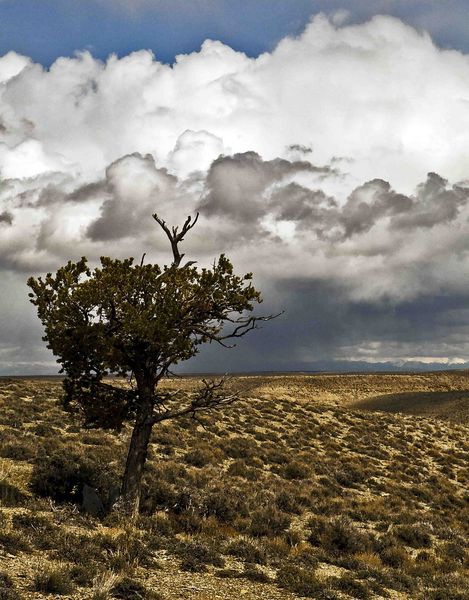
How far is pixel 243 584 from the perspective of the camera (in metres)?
13.0

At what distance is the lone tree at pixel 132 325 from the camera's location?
15734 millimetres

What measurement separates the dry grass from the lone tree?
2.63m

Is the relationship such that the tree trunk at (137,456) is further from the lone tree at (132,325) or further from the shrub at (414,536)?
the shrub at (414,536)

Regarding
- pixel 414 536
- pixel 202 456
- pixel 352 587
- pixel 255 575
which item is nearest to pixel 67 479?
pixel 255 575

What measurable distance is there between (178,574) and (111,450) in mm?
13144

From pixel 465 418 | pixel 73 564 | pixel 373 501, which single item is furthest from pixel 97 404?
pixel 465 418

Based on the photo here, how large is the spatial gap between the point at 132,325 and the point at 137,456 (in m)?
4.58

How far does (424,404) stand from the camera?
251 feet

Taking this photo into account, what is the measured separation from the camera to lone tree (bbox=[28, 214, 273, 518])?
1573 centimetres

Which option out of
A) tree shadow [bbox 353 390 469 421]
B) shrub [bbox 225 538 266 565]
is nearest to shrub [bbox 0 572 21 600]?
shrub [bbox 225 538 266 565]

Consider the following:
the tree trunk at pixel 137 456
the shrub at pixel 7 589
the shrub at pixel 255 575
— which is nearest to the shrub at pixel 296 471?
the tree trunk at pixel 137 456

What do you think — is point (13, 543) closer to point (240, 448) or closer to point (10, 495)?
point (10, 495)

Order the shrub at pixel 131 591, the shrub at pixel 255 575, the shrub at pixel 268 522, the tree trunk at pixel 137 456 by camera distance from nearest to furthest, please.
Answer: the shrub at pixel 131 591, the shrub at pixel 255 575, the tree trunk at pixel 137 456, the shrub at pixel 268 522

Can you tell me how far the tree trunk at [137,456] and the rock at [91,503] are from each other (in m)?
0.76
